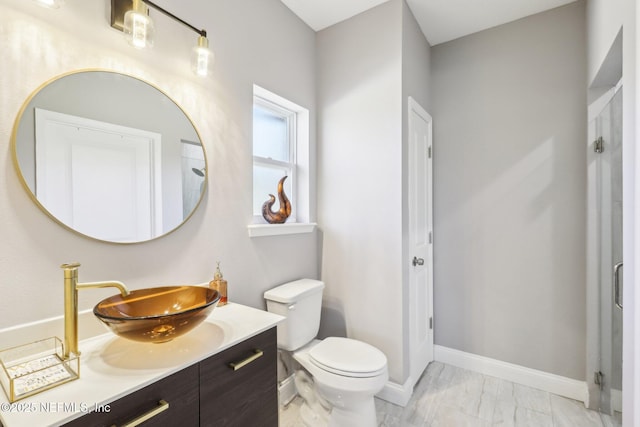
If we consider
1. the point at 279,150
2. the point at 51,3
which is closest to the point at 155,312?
the point at 51,3

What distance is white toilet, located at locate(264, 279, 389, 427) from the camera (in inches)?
61.7

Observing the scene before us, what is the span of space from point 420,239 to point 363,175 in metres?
0.68

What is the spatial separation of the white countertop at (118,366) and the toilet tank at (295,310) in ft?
1.53

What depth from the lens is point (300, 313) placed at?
1873 mm

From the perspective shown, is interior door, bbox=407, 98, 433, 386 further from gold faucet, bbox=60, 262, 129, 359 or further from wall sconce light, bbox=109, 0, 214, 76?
gold faucet, bbox=60, 262, 129, 359

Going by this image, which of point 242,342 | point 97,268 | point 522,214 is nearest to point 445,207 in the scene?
point 522,214

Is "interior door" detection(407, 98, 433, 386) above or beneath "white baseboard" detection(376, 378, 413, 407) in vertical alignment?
above

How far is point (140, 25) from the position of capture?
1.13 m

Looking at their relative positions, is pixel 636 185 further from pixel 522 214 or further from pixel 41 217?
pixel 41 217

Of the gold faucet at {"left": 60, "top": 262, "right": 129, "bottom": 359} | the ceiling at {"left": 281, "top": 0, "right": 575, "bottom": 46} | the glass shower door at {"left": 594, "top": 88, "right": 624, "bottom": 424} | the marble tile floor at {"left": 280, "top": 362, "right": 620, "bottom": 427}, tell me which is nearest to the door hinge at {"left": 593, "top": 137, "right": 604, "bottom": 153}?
the glass shower door at {"left": 594, "top": 88, "right": 624, "bottom": 424}

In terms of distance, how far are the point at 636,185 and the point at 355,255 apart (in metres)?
1.47

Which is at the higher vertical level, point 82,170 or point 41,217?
point 82,170

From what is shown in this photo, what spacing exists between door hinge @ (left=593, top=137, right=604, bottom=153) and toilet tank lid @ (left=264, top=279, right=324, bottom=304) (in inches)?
77.1

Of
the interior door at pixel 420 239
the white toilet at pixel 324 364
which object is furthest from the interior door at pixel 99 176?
the interior door at pixel 420 239
